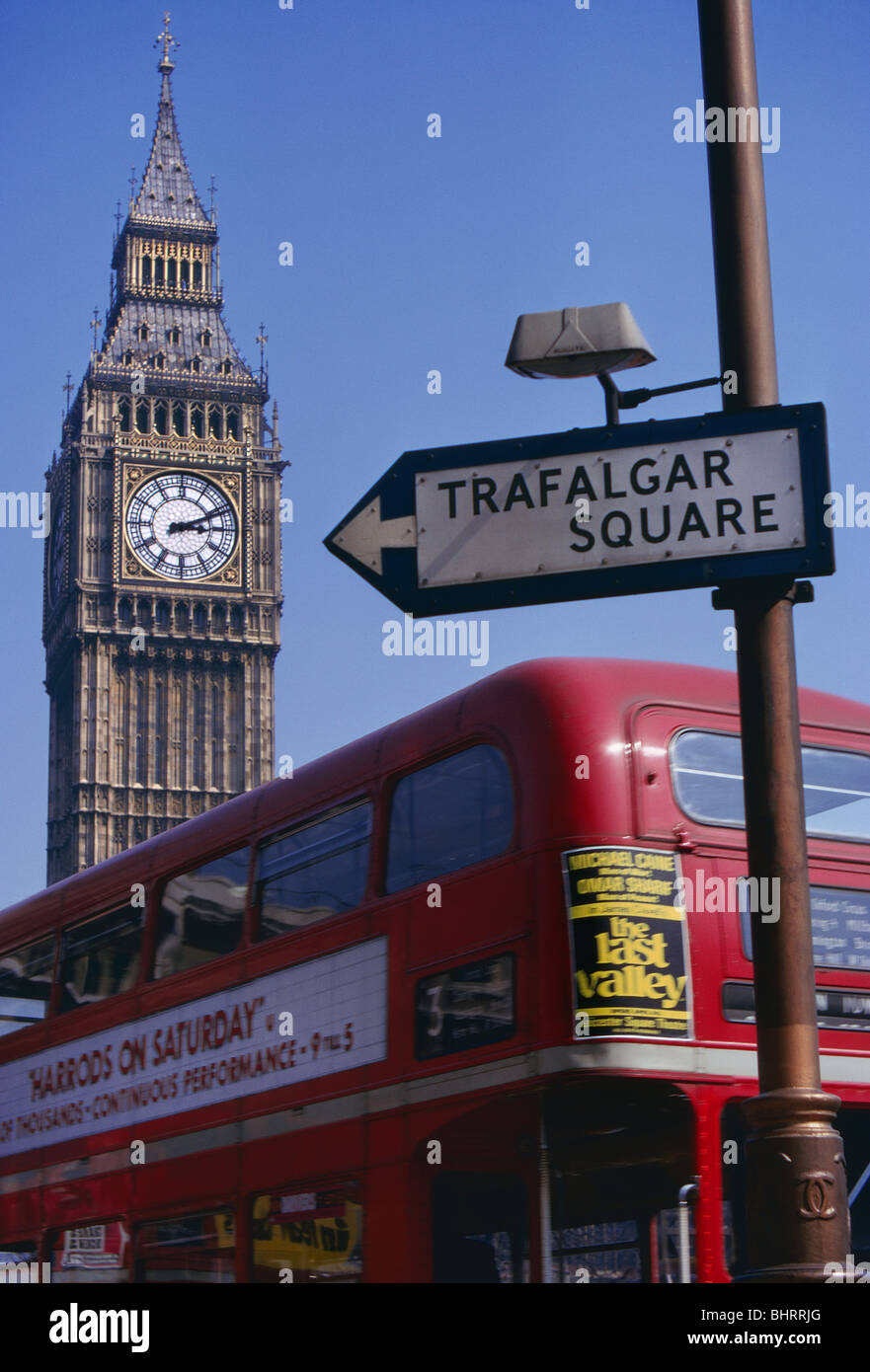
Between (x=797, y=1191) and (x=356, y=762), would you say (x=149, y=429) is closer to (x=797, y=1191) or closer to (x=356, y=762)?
(x=356, y=762)

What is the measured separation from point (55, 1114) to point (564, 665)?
213 inches

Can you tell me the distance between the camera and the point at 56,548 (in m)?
77.6

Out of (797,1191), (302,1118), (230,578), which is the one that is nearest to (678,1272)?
(302,1118)

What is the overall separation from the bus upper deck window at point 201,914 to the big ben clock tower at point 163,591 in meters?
60.2

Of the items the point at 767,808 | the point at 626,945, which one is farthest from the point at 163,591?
the point at 767,808

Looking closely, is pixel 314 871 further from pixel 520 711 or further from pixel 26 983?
pixel 26 983

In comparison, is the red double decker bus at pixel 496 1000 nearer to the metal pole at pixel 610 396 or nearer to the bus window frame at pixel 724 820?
the bus window frame at pixel 724 820

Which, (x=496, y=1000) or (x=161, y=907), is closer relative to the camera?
(x=496, y=1000)

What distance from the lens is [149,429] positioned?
243ft

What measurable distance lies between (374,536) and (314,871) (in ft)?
14.9

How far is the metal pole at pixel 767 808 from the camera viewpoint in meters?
5.03

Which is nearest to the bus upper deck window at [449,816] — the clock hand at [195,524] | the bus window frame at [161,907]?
the bus window frame at [161,907]

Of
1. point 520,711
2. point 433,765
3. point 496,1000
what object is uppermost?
point 520,711

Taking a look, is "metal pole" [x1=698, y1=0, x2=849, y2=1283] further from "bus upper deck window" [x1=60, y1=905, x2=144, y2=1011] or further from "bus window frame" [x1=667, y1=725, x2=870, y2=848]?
"bus upper deck window" [x1=60, y1=905, x2=144, y2=1011]
